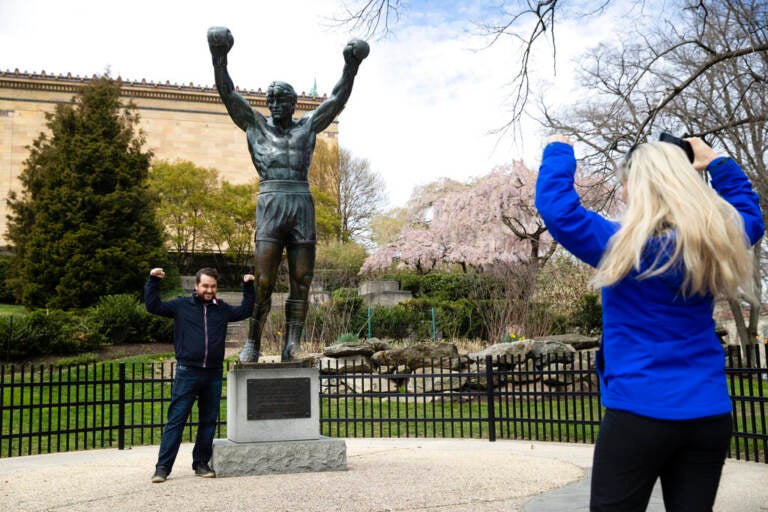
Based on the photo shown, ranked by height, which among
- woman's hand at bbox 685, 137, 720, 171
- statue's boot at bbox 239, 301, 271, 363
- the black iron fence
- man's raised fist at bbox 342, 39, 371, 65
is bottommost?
Answer: the black iron fence

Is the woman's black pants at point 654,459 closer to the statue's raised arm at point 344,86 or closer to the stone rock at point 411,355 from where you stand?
the statue's raised arm at point 344,86

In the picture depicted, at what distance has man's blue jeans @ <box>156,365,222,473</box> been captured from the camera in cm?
662

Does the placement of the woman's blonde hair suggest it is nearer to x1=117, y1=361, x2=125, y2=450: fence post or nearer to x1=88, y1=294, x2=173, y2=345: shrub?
x1=117, y1=361, x2=125, y2=450: fence post

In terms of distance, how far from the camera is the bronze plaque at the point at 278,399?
7.07 metres

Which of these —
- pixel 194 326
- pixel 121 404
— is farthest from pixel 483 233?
pixel 194 326

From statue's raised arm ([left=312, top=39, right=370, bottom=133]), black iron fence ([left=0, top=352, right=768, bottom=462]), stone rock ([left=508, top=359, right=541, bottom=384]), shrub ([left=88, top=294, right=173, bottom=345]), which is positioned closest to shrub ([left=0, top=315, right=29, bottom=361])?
black iron fence ([left=0, top=352, right=768, bottom=462])

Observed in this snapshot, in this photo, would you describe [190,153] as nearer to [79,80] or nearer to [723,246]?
[79,80]

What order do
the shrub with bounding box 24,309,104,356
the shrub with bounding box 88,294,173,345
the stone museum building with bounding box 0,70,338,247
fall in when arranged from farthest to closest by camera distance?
the stone museum building with bounding box 0,70,338,247
the shrub with bounding box 88,294,173,345
the shrub with bounding box 24,309,104,356

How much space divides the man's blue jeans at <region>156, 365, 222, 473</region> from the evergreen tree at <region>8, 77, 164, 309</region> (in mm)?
18539

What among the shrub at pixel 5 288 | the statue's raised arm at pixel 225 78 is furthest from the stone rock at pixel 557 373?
the shrub at pixel 5 288

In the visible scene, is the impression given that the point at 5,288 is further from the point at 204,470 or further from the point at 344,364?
the point at 204,470

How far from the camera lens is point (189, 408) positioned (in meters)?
6.82

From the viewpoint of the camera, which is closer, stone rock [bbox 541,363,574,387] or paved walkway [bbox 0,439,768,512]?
paved walkway [bbox 0,439,768,512]

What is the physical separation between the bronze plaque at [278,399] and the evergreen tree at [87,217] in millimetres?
18568
